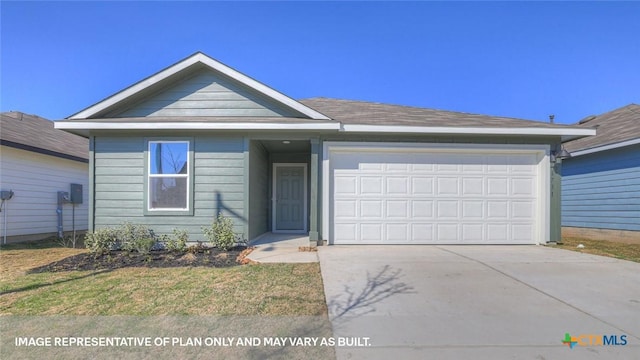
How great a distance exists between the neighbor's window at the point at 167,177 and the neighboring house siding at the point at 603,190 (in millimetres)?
12017

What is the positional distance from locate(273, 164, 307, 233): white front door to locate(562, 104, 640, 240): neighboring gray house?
7.96 metres

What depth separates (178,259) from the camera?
6.54 metres

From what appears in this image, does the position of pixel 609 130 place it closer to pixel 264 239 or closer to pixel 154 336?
pixel 264 239

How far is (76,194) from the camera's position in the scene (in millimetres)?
11484

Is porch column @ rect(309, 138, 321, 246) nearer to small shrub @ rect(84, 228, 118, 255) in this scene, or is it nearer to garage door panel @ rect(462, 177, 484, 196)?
garage door panel @ rect(462, 177, 484, 196)

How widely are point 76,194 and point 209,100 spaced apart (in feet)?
23.0

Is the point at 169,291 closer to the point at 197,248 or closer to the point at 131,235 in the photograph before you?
the point at 197,248

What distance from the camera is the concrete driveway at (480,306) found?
9.62 feet

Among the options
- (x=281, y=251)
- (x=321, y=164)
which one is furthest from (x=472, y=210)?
(x=281, y=251)

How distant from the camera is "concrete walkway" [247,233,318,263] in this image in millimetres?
6227

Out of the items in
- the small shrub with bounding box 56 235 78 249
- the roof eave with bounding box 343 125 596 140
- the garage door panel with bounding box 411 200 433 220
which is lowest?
the small shrub with bounding box 56 235 78 249

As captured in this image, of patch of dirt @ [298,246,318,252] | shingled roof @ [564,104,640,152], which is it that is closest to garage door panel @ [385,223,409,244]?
patch of dirt @ [298,246,318,252]

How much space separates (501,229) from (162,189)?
808 cm

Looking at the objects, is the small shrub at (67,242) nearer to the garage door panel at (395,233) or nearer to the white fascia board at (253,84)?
the white fascia board at (253,84)
